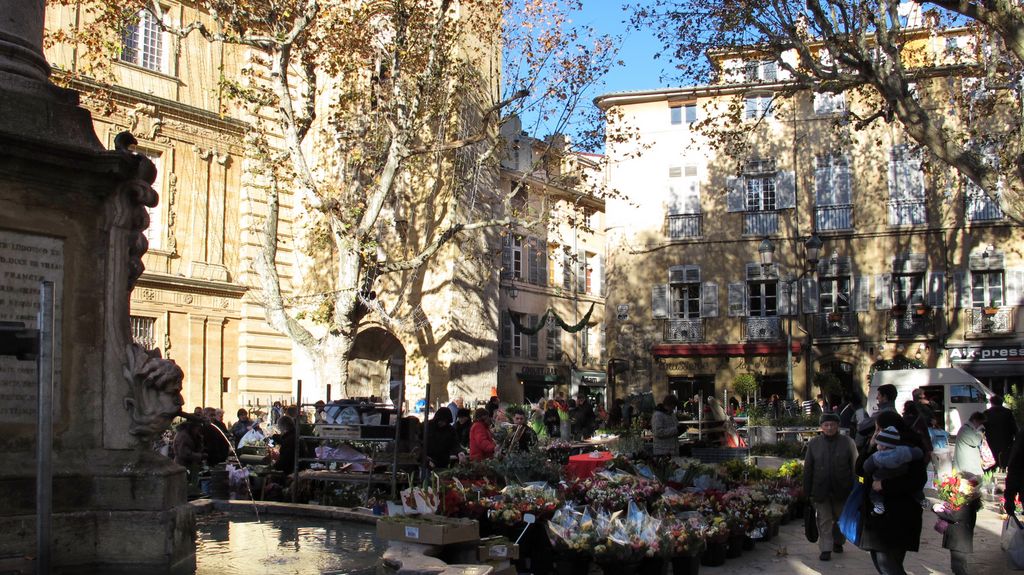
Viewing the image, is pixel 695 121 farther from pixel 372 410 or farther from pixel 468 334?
pixel 372 410

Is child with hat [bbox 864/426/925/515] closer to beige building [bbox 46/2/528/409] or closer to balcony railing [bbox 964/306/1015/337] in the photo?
beige building [bbox 46/2/528/409]

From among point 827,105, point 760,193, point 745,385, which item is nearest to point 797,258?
point 760,193

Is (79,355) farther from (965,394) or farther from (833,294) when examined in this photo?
(833,294)

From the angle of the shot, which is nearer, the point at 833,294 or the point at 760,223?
the point at 833,294

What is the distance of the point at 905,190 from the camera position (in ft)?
108

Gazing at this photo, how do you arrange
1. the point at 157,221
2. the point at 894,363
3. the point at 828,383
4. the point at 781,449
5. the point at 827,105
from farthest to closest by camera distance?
the point at 827,105, the point at 894,363, the point at 828,383, the point at 157,221, the point at 781,449

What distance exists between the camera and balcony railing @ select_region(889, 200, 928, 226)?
107 feet

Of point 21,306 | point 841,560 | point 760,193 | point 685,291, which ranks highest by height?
point 760,193

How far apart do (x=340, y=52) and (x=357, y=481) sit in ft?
42.0

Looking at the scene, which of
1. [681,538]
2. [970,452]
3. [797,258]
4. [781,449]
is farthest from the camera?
[797,258]

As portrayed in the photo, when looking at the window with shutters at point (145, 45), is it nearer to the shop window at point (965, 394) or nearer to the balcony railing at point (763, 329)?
the balcony railing at point (763, 329)

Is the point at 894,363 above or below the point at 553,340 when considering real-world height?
below

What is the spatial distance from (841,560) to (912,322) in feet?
79.3

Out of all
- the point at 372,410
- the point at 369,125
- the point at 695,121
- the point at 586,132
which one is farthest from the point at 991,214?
the point at 372,410
